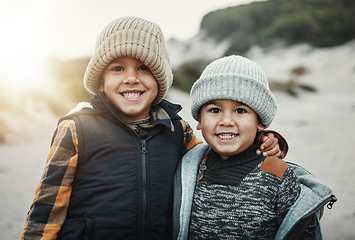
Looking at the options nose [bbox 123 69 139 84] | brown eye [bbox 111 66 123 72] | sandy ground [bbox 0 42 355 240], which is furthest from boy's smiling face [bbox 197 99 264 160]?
sandy ground [bbox 0 42 355 240]

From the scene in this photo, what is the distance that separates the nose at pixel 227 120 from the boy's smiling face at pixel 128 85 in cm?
46

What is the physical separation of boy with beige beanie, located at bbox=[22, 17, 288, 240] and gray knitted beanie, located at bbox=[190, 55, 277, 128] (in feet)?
0.70

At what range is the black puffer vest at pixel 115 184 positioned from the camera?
149 centimetres

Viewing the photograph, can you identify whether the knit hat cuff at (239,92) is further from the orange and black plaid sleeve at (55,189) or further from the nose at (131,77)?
the orange and black plaid sleeve at (55,189)

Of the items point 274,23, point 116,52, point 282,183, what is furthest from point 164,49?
point 274,23

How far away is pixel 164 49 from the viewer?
1.87m

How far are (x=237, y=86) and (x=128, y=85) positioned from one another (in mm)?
592

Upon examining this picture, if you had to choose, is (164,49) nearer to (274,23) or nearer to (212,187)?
(212,187)

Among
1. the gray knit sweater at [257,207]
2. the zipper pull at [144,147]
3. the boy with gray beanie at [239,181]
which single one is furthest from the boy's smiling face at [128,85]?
the gray knit sweater at [257,207]

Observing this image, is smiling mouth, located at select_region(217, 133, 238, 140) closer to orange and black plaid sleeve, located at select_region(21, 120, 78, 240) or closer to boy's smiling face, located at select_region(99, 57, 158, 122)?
boy's smiling face, located at select_region(99, 57, 158, 122)

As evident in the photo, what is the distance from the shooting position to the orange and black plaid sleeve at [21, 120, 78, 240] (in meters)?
1.40

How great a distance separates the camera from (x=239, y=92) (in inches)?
59.7

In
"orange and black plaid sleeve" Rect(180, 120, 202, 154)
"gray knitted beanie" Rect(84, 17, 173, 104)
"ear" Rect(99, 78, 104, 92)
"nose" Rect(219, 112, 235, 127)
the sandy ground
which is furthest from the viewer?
the sandy ground

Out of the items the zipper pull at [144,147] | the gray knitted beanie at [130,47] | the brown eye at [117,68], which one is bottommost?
the zipper pull at [144,147]
